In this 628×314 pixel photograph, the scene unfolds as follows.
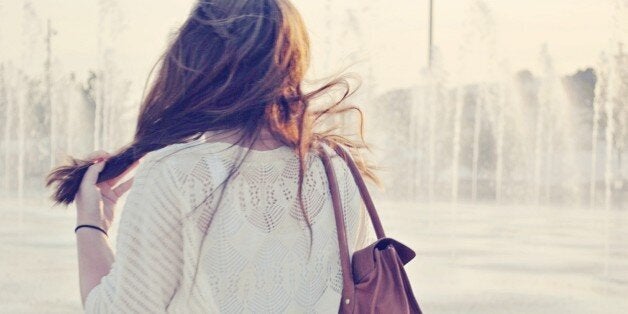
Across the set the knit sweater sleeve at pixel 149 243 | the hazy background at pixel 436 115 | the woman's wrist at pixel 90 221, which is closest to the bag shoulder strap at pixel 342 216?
the knit sweater sleeve at pixel 149 243

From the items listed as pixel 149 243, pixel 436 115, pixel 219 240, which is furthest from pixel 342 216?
pixel 436 115

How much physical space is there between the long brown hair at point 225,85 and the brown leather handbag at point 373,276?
10 cm

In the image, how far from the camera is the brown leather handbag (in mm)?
1750

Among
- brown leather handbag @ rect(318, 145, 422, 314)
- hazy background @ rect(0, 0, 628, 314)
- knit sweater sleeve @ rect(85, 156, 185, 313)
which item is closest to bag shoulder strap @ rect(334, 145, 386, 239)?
brown leather handbag @ rect(318, 145, 422, 314)

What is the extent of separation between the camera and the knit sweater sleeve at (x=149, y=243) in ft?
5.49

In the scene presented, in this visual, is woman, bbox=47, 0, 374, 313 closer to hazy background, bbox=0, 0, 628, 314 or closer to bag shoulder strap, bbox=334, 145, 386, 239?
bag shoulder strap, bbox=334, 145, 386, 239

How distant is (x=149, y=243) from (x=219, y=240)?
0.11m

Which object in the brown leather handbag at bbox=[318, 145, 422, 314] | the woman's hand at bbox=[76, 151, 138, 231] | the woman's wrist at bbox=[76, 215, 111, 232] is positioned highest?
the woman's hand at bbox=[76, 151, 138, 231]

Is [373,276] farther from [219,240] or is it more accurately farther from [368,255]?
[219,240]

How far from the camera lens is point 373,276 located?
5.74 feet

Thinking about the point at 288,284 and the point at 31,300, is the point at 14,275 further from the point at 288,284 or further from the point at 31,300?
the point at 288,284

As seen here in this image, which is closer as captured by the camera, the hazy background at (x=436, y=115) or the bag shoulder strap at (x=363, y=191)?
the bag shoulder strap at (x=363, y=191)

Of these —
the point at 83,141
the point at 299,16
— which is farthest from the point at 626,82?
the point at 299,16

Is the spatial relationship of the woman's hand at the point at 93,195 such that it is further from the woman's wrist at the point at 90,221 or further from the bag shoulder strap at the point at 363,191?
the bag shoulder strap at the point at 363,191
